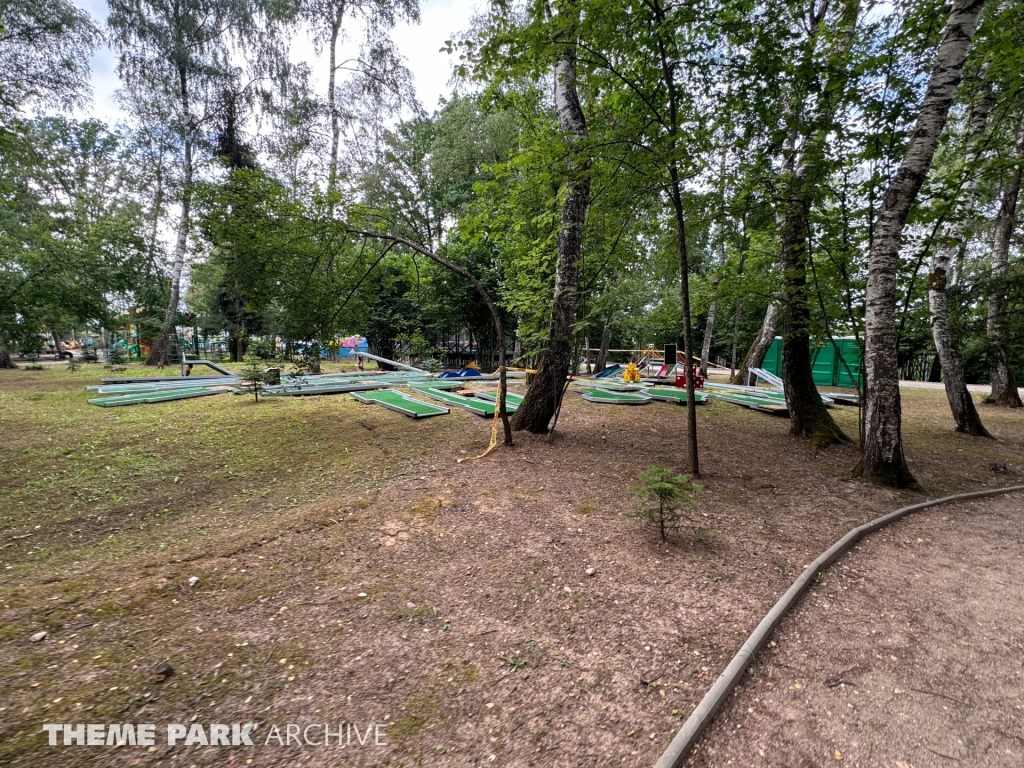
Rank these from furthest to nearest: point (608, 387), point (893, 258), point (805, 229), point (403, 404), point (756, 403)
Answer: point (608, 387) → point (756, 403) → point (403, 404) → point (805, 229) → point (893, 258)

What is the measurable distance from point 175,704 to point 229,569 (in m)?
1.04

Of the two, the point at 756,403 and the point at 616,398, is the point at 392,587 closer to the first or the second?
the point at 616,398

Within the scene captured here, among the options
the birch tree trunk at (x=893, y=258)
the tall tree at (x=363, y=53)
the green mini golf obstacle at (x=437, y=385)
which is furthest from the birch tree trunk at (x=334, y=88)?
the birch tree trunk at (x=893, y=258)

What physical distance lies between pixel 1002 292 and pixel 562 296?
7.07 meters

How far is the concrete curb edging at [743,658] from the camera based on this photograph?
141cm

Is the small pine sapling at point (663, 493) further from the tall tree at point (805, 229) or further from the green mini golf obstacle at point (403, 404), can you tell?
the green mini golf obstacle at point (403, 404)

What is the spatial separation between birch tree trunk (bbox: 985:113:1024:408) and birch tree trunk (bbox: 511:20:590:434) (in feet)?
13.9

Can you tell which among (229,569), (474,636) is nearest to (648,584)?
(474,636)

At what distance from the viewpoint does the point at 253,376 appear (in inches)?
309

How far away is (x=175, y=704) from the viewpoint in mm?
1561

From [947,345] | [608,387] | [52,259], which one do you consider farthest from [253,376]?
[947,345]

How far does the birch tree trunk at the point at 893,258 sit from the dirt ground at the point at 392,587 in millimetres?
460

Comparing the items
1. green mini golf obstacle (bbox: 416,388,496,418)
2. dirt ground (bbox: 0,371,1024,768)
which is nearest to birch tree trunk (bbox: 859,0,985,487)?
dirt ground (bbox: 0,371,1024,768)

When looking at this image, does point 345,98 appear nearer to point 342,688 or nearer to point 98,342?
point 342,688
